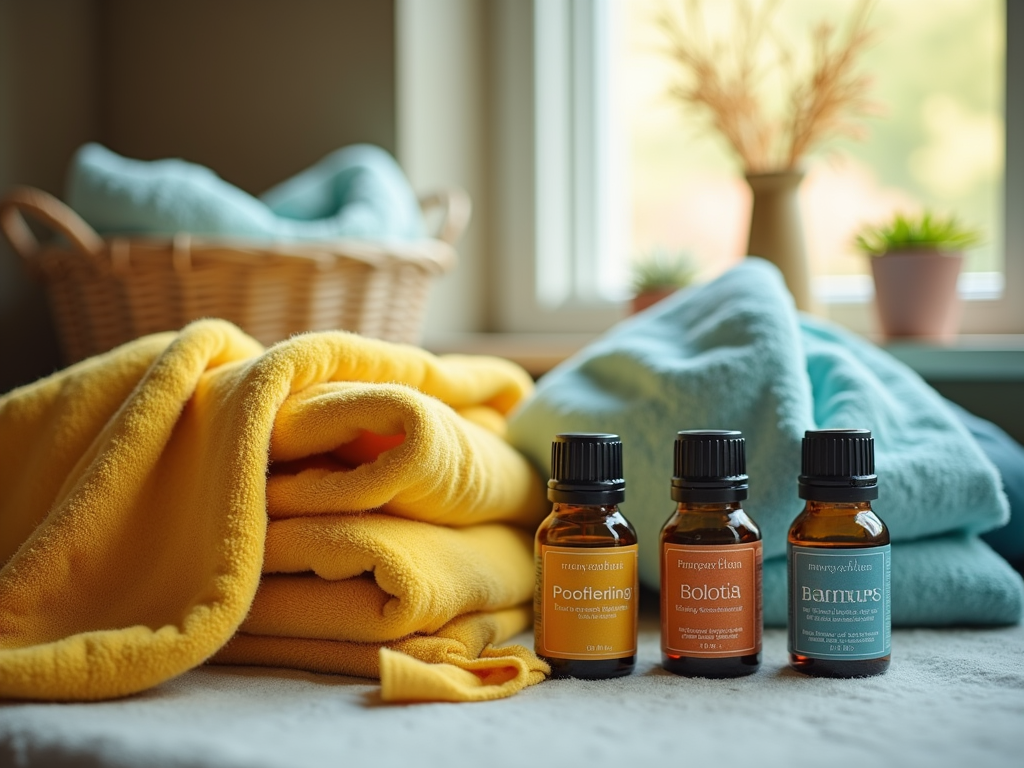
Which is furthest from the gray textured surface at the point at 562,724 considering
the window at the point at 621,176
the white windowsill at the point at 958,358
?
the window at the point at 621,176

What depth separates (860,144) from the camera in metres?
1.37

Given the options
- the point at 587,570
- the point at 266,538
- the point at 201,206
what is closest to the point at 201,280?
the point at 201,206

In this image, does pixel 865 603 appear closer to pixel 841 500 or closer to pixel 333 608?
pixel 841 500

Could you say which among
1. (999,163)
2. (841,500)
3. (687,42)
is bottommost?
(841,500)

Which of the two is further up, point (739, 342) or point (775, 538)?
point (739, 342)

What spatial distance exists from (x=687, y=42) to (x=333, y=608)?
3.03 ft

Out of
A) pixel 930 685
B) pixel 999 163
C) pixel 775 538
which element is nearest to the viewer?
pixel 930 685

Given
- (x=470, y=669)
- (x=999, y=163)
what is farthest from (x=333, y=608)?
(x=999, y=163)

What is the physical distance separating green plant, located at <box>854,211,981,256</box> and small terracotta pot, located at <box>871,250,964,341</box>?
10 millimetres

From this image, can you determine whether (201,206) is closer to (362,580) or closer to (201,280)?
(201,280)

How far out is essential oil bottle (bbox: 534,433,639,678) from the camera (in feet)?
1.99

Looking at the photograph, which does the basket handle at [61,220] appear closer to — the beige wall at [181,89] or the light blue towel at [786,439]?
the beige wall at [181,89]

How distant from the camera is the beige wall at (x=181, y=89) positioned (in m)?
1.44

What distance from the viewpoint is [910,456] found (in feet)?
2.39
